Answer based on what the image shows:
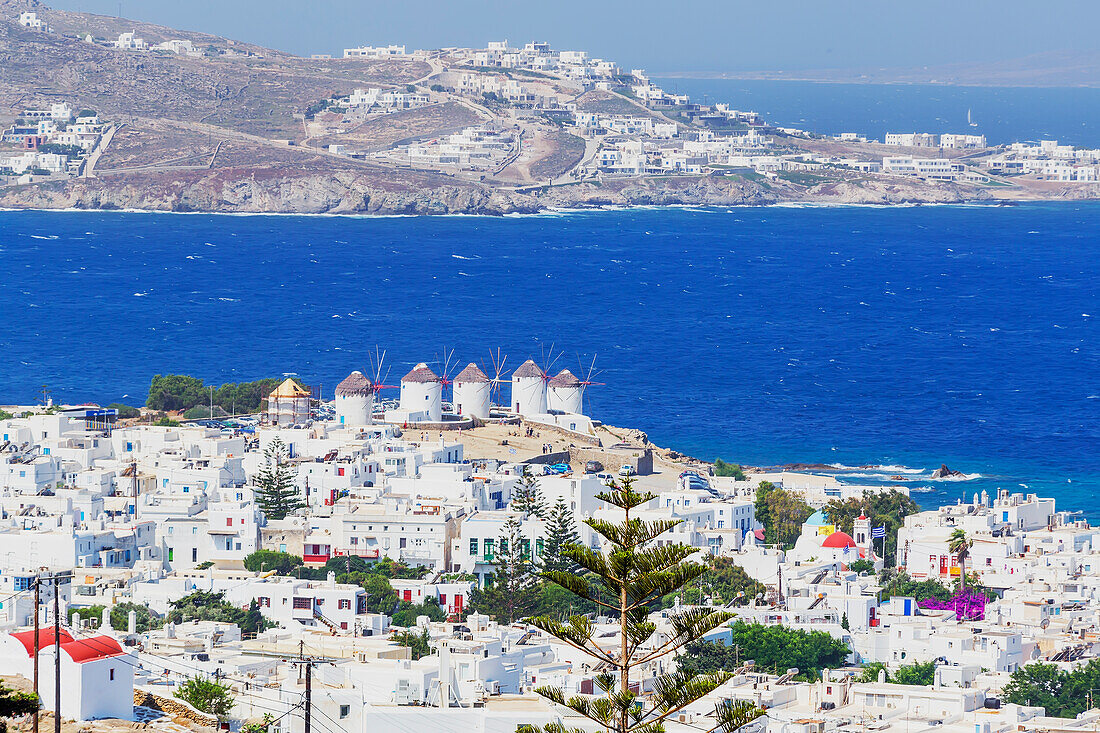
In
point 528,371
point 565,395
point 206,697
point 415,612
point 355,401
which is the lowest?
point 415,612

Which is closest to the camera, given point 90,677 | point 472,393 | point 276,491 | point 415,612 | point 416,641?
point 90,677

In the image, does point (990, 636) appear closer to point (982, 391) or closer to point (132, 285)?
point (982, 391)

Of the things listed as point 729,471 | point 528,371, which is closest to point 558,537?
point 729,471

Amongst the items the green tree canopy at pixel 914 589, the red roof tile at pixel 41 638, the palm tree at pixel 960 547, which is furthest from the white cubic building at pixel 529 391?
the red roof tile at pixel 41 638

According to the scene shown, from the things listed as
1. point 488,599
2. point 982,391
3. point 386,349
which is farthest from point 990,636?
point 386,349

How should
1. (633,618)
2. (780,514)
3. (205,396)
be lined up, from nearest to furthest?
(633,618) → (780,514) → (205,396)

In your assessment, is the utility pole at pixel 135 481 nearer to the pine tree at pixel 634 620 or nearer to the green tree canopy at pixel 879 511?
the green tree canopy at pixel 879 511

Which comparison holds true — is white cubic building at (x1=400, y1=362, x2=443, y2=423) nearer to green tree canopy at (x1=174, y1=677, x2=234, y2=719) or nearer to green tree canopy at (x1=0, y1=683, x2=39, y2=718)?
green tree canopy at (x1=174, y1=677, x2=234, y2=719)

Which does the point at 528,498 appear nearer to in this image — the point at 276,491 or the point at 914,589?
the point at 276,491
